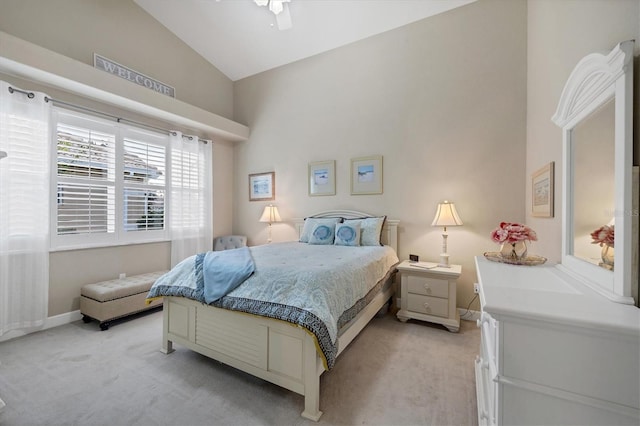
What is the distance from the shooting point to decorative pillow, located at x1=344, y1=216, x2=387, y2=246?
320cm

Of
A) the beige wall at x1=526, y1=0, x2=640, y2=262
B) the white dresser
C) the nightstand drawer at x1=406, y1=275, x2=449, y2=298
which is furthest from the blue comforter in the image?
the beige wall at x1=526, y1=0, x2=640, y2=262

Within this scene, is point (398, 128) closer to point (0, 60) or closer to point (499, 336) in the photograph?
point (499, 336)

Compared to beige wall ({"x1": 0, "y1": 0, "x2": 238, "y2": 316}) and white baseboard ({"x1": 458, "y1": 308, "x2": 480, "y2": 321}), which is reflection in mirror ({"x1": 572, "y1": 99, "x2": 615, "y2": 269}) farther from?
beige wall ({"x1": 0, "y1": 0, "x2": 238, "y2": 316})

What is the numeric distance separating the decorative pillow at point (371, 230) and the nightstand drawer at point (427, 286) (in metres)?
0.57

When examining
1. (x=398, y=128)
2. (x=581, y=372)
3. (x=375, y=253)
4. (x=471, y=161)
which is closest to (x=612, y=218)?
(x=581, y=372)

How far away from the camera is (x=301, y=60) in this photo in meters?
4.11

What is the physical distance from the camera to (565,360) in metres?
0.74

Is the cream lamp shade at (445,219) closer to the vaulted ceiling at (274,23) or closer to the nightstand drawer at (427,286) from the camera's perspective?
the nightstand drawer at (427,286)

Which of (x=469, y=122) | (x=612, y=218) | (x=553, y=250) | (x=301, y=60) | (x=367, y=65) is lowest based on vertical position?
(x=553, y=250)

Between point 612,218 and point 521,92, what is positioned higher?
point 521,92

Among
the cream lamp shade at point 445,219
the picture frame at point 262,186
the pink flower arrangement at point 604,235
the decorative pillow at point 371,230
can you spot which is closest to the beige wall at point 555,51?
the pink flower arrangement at point 604,235

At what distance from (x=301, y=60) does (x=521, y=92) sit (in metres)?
2.97

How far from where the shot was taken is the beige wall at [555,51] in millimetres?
1055

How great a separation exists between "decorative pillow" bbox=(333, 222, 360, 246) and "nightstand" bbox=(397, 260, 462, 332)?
0.62 meters
